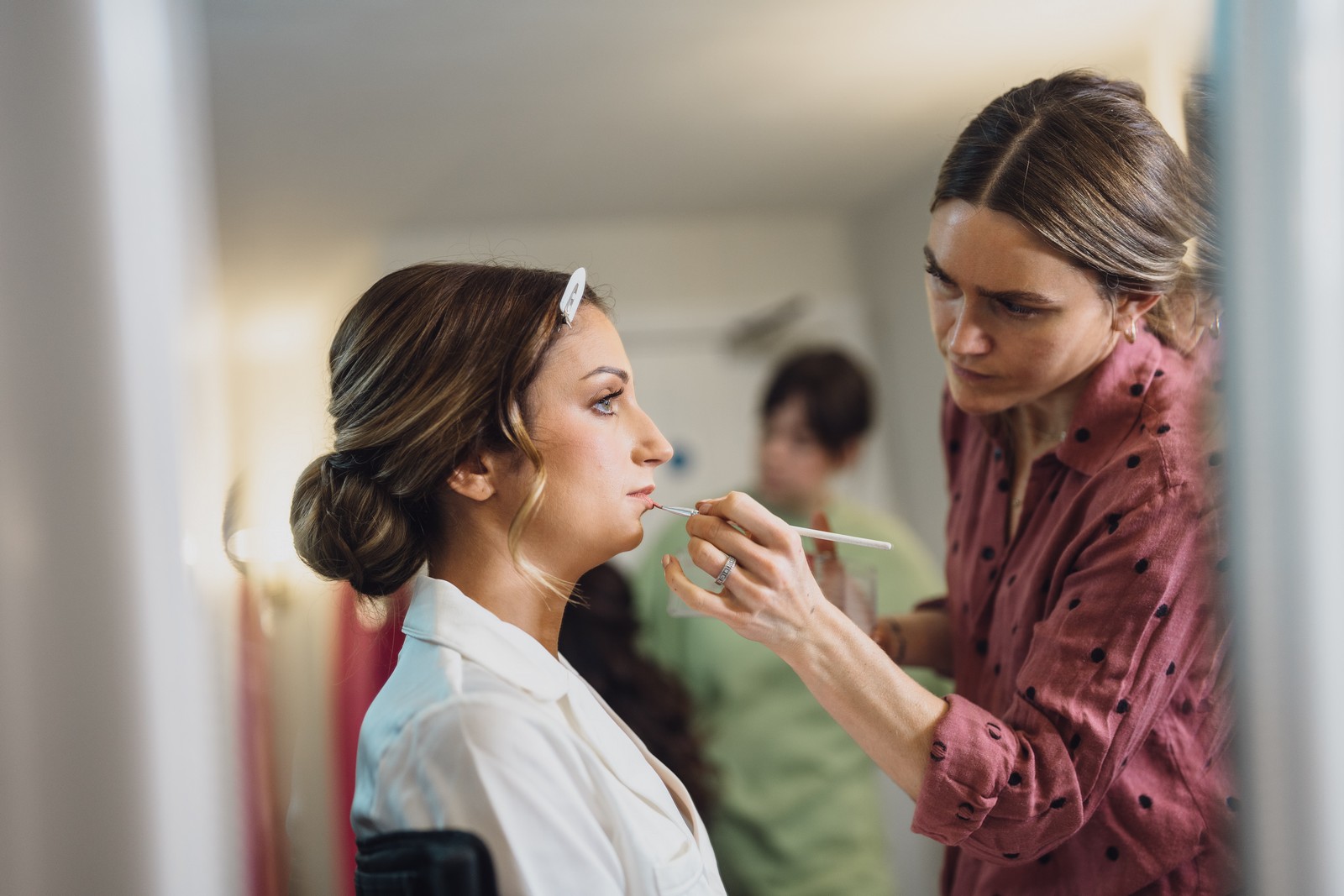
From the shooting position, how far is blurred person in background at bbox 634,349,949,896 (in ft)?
5.58

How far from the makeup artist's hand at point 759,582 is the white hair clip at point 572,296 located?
0.70 ft

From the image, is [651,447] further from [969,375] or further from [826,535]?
[969,375]

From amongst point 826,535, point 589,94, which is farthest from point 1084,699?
point 589,94

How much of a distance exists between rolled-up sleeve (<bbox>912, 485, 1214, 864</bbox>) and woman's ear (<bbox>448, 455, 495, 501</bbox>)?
45 centimetres

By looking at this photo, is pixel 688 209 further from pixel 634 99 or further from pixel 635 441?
pixel 635 441

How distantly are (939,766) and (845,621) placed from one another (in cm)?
15

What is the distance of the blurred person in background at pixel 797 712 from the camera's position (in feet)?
5.58

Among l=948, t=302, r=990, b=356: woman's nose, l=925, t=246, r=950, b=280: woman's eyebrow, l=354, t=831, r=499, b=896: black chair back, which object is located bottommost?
l=354, t=831, r=499, b=896: black chair back

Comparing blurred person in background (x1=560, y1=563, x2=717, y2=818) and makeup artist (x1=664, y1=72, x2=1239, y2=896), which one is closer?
makeup artist (x1=664, y1=72, x2=1239, y2=896)

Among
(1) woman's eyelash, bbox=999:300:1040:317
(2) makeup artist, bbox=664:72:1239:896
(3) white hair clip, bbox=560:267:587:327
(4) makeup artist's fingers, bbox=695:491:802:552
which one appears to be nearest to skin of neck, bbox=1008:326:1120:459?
(2) makeup artist, bbox=664:72:1239:896

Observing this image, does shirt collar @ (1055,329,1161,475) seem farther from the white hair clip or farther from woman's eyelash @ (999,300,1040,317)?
the white hair clip

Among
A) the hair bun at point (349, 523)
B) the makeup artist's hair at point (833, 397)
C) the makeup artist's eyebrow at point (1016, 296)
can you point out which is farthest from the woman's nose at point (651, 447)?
the makeup artist's hair at point (833, 397)

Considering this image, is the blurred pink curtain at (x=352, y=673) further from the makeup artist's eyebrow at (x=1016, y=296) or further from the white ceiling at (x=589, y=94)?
the makeup artist's eyebrow at (x=1016, y=296)

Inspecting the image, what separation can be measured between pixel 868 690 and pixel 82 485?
643 mm
